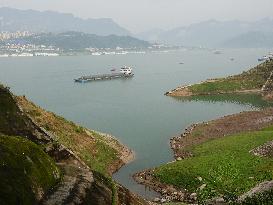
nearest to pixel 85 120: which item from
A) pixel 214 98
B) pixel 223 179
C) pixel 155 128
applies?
pixel 155 128

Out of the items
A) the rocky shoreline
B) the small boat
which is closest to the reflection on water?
the rocky shoreline

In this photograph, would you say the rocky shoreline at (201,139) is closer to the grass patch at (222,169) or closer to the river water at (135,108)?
the grass patch at (222,169)

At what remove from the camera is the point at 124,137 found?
67688mm

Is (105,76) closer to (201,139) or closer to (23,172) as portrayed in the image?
(201,139)

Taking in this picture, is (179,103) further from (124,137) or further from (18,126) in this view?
(18,126)

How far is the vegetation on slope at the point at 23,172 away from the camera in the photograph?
21.3 metres

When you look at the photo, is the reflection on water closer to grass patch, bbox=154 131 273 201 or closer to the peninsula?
the peninsula

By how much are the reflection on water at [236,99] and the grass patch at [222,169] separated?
1958 inches

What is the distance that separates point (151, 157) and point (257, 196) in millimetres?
29753

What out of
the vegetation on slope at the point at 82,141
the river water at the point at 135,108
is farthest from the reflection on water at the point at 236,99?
the vegetation on slope at the point at 82,141

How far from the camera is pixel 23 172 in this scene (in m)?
22.8

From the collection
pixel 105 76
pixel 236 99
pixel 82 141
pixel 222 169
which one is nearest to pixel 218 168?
pixel 222 169

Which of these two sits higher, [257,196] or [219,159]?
[257,196]

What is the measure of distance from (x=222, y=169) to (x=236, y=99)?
6771 centimetres
